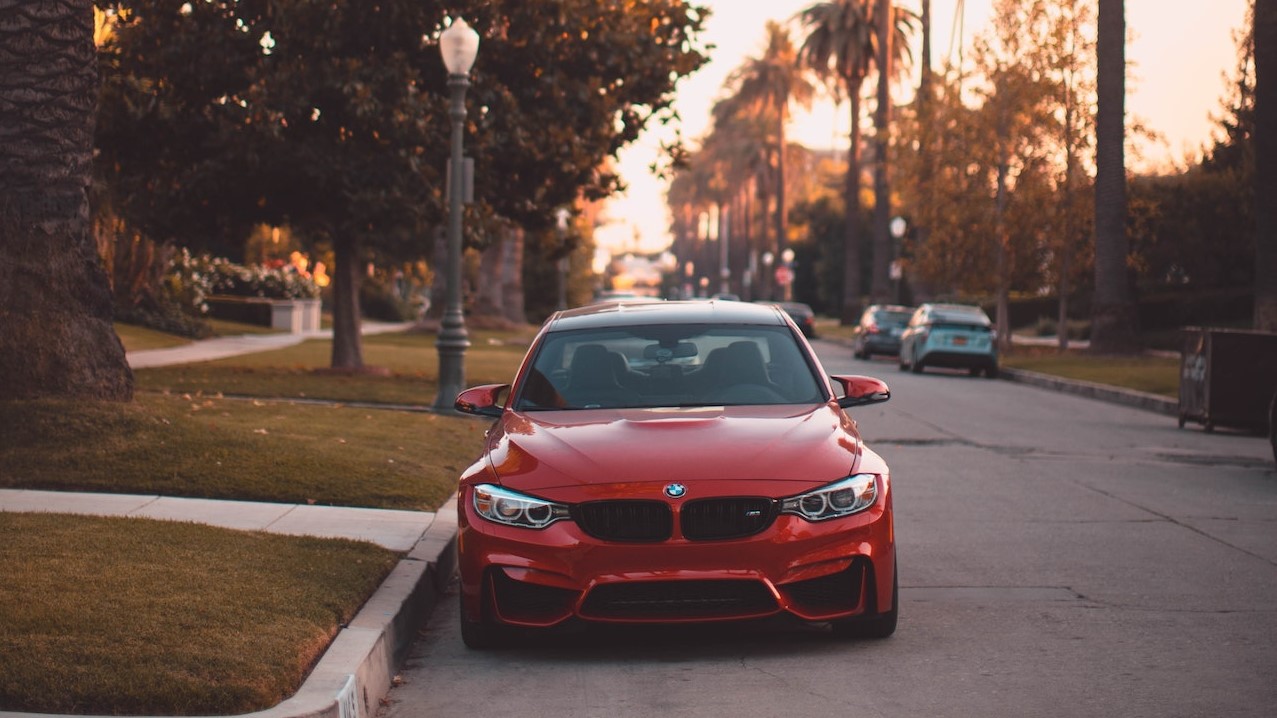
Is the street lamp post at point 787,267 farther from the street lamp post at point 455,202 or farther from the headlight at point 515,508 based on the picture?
the headlight at point 515,508

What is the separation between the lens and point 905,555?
385 inches

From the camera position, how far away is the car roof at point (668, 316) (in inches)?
343

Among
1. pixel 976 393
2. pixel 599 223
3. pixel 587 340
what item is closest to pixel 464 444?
pixel 587 340

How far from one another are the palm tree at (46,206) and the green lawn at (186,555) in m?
0.34

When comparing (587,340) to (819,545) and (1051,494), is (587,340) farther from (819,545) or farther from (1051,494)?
(1051,494)

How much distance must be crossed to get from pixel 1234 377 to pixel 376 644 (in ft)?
50.6

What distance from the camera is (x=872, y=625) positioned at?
7254mm

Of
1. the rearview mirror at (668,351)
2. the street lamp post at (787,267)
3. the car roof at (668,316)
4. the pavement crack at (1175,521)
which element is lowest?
the pavement crack at (1175,521)

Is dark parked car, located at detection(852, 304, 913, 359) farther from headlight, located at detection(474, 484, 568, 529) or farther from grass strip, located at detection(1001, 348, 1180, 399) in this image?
headlight, located at detection(474, 484, 568, 529)

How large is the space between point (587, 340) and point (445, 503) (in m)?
3.06

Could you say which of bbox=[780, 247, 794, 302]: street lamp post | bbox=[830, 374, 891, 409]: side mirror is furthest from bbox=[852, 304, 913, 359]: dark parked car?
bbox=[780, 247, 794, 302]: street lamp post

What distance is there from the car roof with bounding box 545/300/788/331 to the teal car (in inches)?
959

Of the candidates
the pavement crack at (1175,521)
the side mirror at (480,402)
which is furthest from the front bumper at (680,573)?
the pavement crack at (1175,521)

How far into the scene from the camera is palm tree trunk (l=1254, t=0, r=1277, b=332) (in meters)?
22.9
